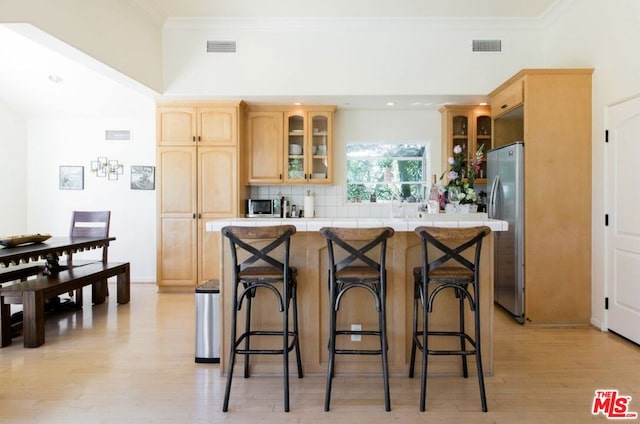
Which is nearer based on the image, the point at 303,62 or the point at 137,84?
the point at 137,84

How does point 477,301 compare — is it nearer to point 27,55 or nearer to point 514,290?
point 514,290

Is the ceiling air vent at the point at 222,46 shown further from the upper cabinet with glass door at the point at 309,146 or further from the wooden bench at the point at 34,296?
the wooden bench at the point at 34,296

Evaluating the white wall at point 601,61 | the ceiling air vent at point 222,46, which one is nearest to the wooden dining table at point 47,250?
the ceiling air vent at point 222,46

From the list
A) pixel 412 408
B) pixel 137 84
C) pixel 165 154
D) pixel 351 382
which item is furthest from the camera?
pixel 165 154

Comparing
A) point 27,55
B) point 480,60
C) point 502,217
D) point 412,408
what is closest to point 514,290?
point 502,217

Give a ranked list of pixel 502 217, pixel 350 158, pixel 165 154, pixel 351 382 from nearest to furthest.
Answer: pixel 351 382 < pixel 502 217 < pixel 165 154 < pixel 350 158

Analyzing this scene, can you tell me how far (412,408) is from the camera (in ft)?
7.14

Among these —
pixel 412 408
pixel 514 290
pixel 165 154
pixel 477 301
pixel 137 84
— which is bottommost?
pixel 412 408

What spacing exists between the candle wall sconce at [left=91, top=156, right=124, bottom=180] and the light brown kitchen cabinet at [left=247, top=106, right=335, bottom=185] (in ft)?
6.62

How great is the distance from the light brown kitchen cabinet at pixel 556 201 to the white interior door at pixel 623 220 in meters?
0.22

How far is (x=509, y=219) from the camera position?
149 inches

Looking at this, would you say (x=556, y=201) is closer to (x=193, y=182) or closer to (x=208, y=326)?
(x=208, y=326)

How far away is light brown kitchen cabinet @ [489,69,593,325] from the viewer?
3568 mm

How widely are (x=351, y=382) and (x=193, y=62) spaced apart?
4.04 metres
